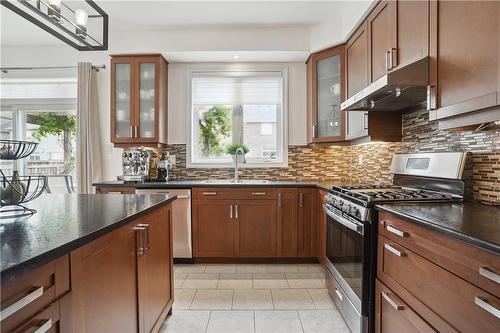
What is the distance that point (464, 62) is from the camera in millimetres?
1385

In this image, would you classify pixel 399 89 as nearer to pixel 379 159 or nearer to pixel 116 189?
pixel 379 159

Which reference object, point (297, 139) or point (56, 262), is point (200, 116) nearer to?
point (297, 139)

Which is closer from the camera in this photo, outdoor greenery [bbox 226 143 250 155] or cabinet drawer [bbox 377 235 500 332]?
cabinet drawer [bbox 377 235 500 332]

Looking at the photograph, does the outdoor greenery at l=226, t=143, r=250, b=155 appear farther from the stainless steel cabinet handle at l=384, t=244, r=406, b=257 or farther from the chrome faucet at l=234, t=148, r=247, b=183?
the stainless steel cabinet handle at l=384, t=244, r=406, b=257

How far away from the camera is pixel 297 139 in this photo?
373cm

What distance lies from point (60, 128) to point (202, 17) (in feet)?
8.03

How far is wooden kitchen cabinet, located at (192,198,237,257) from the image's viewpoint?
3.15 m

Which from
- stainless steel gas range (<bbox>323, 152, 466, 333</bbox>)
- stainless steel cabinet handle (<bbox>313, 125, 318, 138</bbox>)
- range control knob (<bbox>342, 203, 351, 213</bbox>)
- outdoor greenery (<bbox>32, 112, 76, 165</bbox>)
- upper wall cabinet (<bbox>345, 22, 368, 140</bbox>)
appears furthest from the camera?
outdoor greenery (<bbox>32, 112, 76, 165</bbox>)

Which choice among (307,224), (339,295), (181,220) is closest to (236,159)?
(181,220)

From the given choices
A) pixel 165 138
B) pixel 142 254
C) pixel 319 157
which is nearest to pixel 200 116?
pixel 165 138

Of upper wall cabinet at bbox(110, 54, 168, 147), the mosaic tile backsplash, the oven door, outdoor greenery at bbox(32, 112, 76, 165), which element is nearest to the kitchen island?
the oven door

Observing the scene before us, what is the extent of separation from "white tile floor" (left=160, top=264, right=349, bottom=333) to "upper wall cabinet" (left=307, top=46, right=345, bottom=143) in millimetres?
1473

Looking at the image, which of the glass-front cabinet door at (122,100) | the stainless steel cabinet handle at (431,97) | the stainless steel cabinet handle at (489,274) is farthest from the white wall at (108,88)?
the stainless steel cabinet handle at (489,274)

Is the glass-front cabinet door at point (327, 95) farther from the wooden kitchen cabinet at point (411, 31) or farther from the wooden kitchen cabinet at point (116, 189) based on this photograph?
the wooden kitchen cabinet at point (116, 189)
